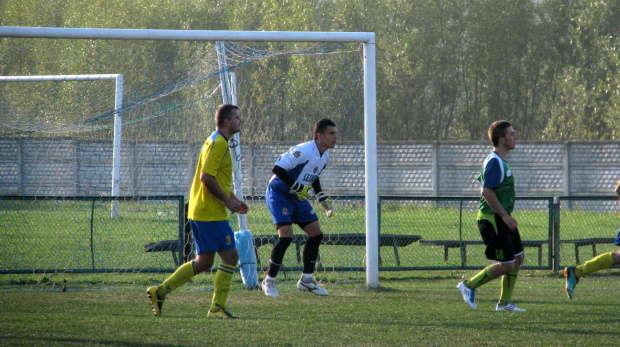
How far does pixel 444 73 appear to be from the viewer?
35.9 m

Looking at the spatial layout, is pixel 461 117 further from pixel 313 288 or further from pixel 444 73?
pixel 313 288

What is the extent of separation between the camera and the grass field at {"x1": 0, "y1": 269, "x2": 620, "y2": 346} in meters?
5.94

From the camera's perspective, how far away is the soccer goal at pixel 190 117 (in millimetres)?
9055

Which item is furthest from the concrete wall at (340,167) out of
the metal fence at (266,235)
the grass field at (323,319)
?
the grass field at (323,319)

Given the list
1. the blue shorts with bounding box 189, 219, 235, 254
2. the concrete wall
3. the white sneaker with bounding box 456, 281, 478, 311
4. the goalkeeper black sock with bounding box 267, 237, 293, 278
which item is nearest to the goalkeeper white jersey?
the goalkeeper black sock with bounding box 267, 237, 293, 278

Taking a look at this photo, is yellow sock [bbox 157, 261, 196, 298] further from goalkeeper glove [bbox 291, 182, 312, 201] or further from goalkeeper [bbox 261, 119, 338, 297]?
goalkeeper glove [bbox 291, 182, 312, 201]

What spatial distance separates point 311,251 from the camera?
27.9ft

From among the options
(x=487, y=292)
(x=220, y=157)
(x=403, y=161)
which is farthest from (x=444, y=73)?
(x=220, y=157)

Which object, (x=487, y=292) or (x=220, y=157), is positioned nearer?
(x=220, y=157)

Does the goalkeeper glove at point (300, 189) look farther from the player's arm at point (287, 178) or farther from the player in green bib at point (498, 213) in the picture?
the player in green bib at point (498, 213)

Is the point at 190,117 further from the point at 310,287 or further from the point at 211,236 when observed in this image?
the point at 211,236

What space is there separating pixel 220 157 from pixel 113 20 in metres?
28.9

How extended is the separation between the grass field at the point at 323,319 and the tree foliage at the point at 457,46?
24.8m

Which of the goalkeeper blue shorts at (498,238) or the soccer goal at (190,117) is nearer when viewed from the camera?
the goalkeeper blue shorts at (498,238)
